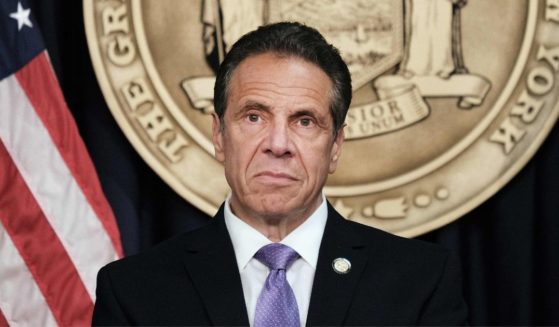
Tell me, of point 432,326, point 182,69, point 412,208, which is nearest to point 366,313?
point 432,326

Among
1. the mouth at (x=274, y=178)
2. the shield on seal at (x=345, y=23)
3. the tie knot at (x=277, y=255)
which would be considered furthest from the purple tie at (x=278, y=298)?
the shield on seal at (x=345, y=23)

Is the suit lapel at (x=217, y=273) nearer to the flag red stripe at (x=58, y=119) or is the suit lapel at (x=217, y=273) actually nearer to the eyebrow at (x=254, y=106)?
the eyebrow at (x=254, y=106)

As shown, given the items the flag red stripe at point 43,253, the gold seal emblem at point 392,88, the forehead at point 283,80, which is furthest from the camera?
the gold seal emblem at point 392,88

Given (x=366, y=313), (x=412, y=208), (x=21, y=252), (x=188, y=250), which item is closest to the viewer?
(x=366, y=313)

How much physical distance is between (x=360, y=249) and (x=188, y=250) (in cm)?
32

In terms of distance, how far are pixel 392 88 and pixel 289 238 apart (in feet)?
3.36

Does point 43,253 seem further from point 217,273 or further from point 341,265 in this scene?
point 341,265

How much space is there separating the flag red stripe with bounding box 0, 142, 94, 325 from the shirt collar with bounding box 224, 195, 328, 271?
890 mm

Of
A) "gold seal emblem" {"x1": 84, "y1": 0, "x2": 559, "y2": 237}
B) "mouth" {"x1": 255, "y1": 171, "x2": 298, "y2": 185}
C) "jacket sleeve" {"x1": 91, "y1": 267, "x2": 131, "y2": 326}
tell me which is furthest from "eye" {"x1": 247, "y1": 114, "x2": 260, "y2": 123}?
"gold seal emblem" {"x1": 84, "y1": 0, "x2": 559, "y2": 237}

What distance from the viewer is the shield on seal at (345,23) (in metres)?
2.71

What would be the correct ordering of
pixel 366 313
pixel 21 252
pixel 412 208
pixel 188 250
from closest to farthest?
pixel 366 313 < pixel 188 250 < pixel 21 252 < pixel 412 208

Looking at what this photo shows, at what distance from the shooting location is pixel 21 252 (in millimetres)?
2570

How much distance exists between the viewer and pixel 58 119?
8.60 feet

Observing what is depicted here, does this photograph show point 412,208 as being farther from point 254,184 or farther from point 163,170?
point 254,184
